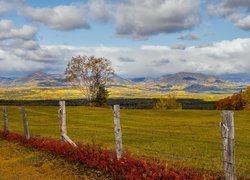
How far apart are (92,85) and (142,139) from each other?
3936 inches

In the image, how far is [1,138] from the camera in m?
35.9

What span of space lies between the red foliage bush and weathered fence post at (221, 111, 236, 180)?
133 centimetres

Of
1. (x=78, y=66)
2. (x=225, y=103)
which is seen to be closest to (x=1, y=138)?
(x=78, y=66)

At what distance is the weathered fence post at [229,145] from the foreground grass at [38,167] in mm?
6985

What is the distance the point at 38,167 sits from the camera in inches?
912

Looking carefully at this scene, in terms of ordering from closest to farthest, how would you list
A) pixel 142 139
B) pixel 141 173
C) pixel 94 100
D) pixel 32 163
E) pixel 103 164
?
pixel 141 173
pixel 103 164
pixel 32 163
pixel 142 139
pixel 94 100

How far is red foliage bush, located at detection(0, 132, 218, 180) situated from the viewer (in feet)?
55.9

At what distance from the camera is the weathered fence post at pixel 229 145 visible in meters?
14.6

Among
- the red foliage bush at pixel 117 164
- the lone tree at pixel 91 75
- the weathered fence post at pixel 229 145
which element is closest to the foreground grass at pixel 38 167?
the red foliage bush at pixel 117 164

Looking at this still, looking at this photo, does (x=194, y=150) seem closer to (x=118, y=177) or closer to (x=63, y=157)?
(x=63, y=157)

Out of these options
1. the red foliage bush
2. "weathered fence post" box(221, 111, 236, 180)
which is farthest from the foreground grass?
"weathered fence post" box(221, 111, 236, 180)

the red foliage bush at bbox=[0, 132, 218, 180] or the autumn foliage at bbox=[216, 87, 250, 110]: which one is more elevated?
the red foliage bush at bbox=[0, 132, 218, 180]

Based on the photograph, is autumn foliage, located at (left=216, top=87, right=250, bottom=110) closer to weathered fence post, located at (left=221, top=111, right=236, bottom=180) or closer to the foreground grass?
the foreground grass

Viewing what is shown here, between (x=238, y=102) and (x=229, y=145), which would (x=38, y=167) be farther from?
(x=238, y=102)
